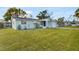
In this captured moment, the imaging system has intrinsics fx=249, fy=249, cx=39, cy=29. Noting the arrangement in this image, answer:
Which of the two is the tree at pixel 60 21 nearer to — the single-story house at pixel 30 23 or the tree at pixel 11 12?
the single-story house at pixel 30 23

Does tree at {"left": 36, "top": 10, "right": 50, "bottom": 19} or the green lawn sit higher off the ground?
tree at {"left": 36, "top": 10, "right": 50, "bottom": 19}

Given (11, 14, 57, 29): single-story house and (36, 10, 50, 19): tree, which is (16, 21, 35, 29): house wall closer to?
(11, 14, 57, 29): single-story house

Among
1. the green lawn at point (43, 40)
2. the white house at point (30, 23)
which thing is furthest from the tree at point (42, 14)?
the green lawn at point (43, 40)

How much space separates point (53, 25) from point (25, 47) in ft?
1.24

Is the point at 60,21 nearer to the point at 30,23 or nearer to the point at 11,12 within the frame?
the point at 30,23

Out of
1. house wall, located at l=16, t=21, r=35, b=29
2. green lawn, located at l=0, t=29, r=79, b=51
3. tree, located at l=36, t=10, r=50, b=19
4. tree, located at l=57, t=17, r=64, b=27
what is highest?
tree, located at l=36, t=10, r=50, b=19

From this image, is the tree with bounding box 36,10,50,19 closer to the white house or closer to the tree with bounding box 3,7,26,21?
the white house

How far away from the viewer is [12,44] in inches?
104

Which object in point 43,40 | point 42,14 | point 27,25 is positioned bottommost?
point 43,40

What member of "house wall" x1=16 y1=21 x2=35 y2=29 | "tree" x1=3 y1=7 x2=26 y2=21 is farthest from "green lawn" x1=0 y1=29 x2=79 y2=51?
"tree" x1=3 y1=7 x2=26 y2=21

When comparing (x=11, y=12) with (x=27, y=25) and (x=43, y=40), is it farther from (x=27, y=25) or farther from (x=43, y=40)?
(x=43, y=40)

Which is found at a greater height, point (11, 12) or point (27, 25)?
point (11, 12)

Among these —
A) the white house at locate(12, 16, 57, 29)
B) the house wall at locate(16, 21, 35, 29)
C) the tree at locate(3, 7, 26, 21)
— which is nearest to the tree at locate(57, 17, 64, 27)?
the white house at locate(12, 16, 57, 29)

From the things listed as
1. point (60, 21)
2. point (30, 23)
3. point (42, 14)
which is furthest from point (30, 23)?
point (60, 21)
